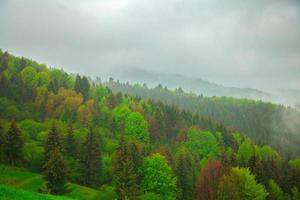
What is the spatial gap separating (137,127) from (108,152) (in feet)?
84.0

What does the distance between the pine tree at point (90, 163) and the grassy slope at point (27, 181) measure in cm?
902

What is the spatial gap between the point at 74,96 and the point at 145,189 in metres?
77.1

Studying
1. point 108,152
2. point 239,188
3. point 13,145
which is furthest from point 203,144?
point 13,145

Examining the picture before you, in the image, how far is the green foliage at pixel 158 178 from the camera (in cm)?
7731

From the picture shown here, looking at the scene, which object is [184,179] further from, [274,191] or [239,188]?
[274,191]

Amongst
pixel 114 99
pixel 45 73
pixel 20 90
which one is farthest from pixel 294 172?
pixel 45 73

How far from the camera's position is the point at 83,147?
86.3 m

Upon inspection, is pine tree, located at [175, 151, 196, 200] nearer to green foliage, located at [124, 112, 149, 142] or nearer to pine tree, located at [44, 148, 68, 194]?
pine tree, located at [44, 148, 68, 194]

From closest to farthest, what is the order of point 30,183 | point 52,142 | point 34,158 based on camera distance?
point 30,183, point 52,142, point 34,158

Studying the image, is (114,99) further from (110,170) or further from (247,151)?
(110,170)

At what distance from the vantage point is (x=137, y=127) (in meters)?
132

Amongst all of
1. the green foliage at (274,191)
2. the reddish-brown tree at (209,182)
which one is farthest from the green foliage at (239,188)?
the green foliage at (274,191)

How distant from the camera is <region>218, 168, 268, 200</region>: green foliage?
75.7 m

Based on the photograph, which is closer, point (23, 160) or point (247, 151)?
point (23, 160)
